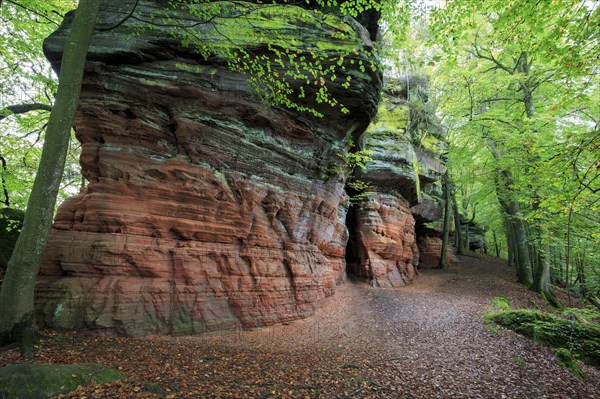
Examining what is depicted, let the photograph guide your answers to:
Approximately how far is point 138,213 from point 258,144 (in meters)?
4.50

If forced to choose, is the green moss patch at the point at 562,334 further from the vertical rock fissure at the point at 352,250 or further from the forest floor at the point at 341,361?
the vertical rock fissure at the point at 352,250

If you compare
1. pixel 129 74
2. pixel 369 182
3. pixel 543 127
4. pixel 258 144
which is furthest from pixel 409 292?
pixel 129 74

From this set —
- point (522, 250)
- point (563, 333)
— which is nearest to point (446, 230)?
point (522, 250)

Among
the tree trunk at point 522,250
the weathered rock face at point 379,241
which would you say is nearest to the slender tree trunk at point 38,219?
the weathered rock face at point 379,241

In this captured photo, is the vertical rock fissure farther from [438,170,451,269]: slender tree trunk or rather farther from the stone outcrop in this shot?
[438,170,451,269]: slender tree trunk

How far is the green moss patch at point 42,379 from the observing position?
3.30 m

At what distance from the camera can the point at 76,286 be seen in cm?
694

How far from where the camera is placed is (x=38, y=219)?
497 centimetres

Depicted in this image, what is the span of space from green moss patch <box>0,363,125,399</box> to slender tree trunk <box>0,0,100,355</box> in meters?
1.50

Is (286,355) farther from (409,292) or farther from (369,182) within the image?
(369,182)

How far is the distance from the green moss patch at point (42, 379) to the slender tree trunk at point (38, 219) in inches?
59.1

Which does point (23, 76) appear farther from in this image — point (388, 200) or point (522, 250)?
point (522, 250)

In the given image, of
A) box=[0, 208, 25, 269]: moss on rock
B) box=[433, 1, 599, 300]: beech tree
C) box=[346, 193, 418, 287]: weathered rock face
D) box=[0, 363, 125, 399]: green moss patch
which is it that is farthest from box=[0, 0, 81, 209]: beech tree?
box=[346, 193, 418, 287]: weathered rock face

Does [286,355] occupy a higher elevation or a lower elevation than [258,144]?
lower
